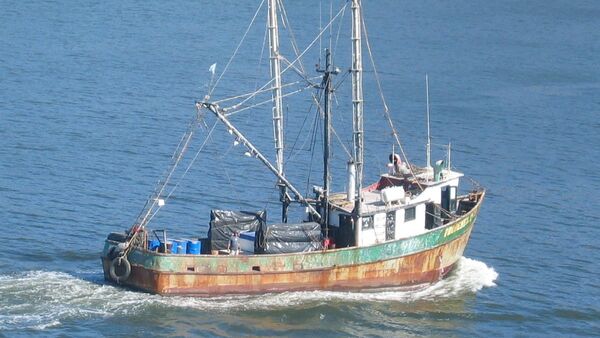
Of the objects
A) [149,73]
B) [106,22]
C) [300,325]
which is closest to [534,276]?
[300,325]

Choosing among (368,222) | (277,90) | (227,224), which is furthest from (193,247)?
(277,90)

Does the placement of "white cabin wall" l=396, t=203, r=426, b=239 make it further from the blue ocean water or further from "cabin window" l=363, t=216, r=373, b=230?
the blue ocean water

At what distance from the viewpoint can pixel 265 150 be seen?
3543 inches

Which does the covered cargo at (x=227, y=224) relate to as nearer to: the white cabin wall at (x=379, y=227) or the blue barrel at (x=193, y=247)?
the blue barrel at (x=193, y=247)

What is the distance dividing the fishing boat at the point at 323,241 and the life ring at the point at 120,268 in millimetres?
44

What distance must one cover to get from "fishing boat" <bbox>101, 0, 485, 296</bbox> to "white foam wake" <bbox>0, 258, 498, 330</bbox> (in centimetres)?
42

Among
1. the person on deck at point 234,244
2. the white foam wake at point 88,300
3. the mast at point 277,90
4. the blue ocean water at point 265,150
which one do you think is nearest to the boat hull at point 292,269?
the white foam wake at point 88,300

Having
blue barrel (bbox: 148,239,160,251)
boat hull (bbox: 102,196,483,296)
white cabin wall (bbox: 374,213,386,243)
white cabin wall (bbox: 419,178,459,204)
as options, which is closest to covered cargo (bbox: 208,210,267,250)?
boat hull (bbox: 102,196,483,296)

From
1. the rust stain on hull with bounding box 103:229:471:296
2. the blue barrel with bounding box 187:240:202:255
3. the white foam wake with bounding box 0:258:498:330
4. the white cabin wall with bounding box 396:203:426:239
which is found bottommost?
the white foam wake with bounding box 0:258:498:330

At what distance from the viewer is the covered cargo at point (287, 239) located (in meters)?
60.5

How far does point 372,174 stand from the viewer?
84.5m

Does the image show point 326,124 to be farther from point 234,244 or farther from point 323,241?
point 234,244

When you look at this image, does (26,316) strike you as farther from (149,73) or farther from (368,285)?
(149,73)

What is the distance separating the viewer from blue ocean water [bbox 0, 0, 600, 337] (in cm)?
5950
